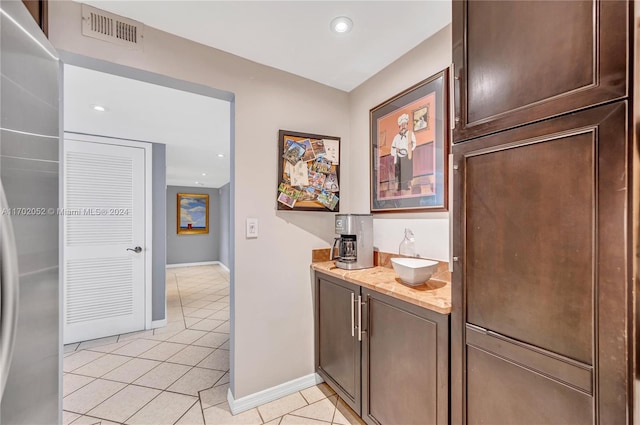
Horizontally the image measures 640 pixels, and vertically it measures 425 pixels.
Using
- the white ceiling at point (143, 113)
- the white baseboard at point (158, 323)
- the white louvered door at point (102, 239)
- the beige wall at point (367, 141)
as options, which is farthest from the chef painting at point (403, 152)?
the white baseboard at point (158, 323)

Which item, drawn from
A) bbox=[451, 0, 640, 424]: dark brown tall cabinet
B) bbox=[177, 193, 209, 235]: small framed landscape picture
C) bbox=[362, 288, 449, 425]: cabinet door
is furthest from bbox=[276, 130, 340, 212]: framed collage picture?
bbox=[177, 193, 209, 235]: small framed landscape picture

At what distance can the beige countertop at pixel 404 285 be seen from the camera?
3.84 feet

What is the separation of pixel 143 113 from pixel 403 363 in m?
2.88

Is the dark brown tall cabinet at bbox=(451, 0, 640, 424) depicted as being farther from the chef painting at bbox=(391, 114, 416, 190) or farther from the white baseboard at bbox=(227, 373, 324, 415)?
the white baseboard at bbox=(227, 373, 324, 415)

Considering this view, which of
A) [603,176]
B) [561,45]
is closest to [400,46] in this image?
[561,45]

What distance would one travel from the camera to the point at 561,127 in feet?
2.64

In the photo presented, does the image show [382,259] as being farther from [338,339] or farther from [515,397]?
[515,397]

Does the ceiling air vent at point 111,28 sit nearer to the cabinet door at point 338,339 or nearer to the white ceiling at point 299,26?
the white ceiling at point 299,26

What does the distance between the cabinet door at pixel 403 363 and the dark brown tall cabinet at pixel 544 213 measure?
0.23 feet

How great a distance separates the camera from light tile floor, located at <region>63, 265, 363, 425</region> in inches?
68.0

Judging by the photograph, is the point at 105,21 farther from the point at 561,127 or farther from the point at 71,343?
the point at 71,343

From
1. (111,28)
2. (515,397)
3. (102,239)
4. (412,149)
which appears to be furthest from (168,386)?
(412,149)

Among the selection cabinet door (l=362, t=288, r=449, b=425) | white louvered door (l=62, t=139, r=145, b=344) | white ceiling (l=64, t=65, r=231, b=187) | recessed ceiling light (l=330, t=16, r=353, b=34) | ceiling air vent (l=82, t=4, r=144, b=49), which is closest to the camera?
cabinet door (l=362, t=288, r=449, b=425)

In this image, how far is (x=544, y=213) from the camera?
0.84 meters
